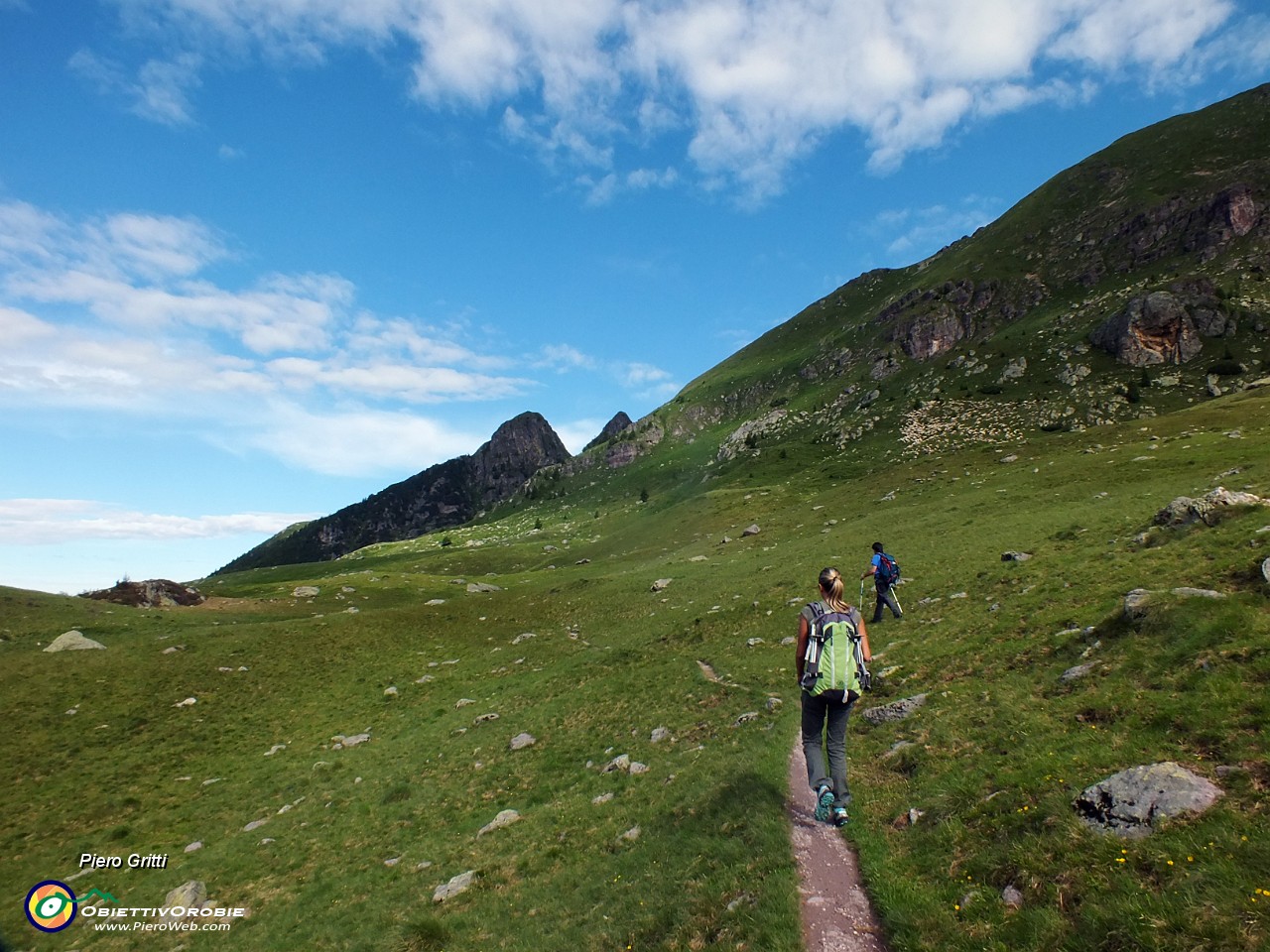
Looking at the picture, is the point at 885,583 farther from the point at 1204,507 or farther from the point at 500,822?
the point at 500,822

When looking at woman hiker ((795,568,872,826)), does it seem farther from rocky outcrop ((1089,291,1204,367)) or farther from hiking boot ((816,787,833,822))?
rocky outcrop ((1089,291,1204,367))

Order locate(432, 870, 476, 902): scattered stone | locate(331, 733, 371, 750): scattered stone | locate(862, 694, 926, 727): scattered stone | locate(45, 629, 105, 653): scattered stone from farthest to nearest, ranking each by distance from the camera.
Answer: locate(45, 629, 105, 653): scattered stone < locate(331, 733, 371, 750): scattered stone < locate(862, 694, 926, 727): scattered stone < locate(432, 870, 476, 902): scattered stone

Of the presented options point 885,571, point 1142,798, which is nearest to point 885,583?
point 885,571

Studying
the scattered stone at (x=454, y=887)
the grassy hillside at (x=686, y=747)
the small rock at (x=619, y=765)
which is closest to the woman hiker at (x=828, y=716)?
the grassy hillside at (x=686, y=747)

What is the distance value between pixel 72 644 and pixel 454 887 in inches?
1802

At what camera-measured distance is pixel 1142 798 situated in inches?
346

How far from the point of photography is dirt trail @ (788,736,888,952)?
344 inches

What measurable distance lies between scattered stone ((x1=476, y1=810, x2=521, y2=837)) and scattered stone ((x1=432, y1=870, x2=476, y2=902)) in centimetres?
276

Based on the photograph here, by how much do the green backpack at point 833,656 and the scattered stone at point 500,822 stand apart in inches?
486

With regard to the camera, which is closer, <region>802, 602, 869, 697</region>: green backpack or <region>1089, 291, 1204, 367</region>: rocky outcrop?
<region>802, 602, 869, 697</region>: green backpack

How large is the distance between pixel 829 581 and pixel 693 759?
9600mm

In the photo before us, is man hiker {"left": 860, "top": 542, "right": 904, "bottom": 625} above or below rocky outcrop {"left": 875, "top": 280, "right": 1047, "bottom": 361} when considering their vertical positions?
below

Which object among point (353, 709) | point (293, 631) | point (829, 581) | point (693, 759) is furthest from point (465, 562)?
point (829, 581)

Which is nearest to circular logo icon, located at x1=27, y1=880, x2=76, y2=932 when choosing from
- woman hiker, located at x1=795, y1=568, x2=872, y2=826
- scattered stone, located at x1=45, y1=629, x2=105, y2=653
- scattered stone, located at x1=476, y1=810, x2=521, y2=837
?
scattered stone, located at x1=476, y1=810, x2=521, y2=837
